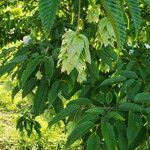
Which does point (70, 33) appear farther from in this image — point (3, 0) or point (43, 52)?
point (3, 0)

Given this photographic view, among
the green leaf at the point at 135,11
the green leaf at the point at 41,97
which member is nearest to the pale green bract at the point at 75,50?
the green leaf at the point at 135,11

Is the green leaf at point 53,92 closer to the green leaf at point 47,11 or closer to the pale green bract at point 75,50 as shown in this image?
the pale green bract at point 75,50

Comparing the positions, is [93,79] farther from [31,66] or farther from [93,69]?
[31,66]

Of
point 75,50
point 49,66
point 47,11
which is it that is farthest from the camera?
point 49,66

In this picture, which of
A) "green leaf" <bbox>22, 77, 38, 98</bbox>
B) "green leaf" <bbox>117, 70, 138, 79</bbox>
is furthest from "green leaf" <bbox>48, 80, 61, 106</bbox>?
"green leaf" <bbox>117, 70, 138, 79</bbox>

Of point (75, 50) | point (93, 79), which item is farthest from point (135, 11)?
point (93, 79)

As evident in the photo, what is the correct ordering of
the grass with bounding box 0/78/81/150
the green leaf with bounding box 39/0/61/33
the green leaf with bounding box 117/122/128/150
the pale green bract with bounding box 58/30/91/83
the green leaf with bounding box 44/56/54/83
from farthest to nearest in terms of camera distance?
the grass with bounding box 0/78/81/150
the green leaf with bounding box 44/56/54/83
the green leaf with bounding box 117/122/128/150
the pale green bract with bounding box 58/30/91/83
the green leaf with bounding box 39/0/61/33

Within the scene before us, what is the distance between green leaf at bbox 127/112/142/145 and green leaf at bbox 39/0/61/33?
34.7 inches

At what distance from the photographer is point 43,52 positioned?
6.23ft

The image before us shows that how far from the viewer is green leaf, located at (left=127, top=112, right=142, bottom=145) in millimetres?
1331

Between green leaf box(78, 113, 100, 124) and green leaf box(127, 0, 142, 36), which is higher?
green leaf box(127, 0, 142, 36)

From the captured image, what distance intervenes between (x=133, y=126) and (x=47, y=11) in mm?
932

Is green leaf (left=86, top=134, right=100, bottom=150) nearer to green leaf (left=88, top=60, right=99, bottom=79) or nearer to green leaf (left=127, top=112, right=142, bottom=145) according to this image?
green leaf (left=127, top=112, right=142, bottom=145)

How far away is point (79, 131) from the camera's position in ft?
4.24
